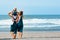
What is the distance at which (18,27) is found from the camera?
579 inches

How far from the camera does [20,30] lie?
1469 centimetres

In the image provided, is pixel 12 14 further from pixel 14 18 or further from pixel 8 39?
pixel 8 39

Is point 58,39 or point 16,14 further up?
point 16,14

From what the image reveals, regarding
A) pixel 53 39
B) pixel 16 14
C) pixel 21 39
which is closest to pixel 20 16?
pixel 16 14

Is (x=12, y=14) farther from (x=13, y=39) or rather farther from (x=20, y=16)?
(x=13, y=39)

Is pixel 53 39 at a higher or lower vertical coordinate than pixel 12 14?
lower

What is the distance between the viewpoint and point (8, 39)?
14.5 meters

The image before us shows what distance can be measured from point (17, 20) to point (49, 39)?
2137 mm

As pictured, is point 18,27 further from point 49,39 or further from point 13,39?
point 49,39

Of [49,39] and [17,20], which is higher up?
[17,20]


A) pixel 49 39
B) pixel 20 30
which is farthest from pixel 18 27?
pixel 49 39

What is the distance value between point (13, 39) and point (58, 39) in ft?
8.38

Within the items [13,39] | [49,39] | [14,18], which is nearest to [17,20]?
[14,18]

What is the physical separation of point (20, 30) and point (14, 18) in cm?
78
